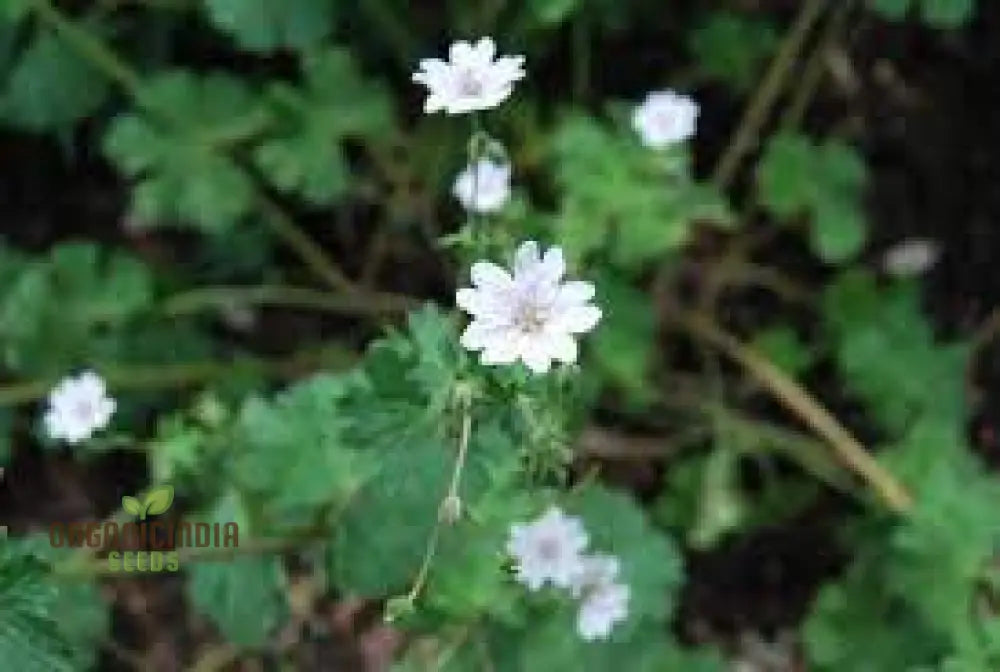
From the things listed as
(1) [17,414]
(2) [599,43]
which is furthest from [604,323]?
(1) [17,414]

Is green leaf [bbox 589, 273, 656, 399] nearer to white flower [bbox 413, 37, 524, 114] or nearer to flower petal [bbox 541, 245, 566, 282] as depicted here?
white flower [bbox 413, 37, 524, 114]

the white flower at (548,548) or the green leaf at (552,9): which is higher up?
the green leaf at (552,9)

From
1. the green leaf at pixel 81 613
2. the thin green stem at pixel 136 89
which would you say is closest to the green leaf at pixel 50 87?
the thin green stem at pixel 136 89

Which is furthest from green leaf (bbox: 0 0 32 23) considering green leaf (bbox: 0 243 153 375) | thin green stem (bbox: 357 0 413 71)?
thin green stem (bbox: 357 0 413 71)

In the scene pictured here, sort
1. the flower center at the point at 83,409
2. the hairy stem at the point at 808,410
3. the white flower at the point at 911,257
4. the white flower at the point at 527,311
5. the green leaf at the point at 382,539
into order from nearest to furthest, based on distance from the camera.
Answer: the white flower at the point at 527,311 < the green leaf at the point at 382,539 < the flower center at the point at 83,409 < the hairy stem at the point at 808,410 < the white flower at the point at 911,257

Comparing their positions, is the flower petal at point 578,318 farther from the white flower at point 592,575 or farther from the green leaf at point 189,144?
the green leaf at point 189,144
